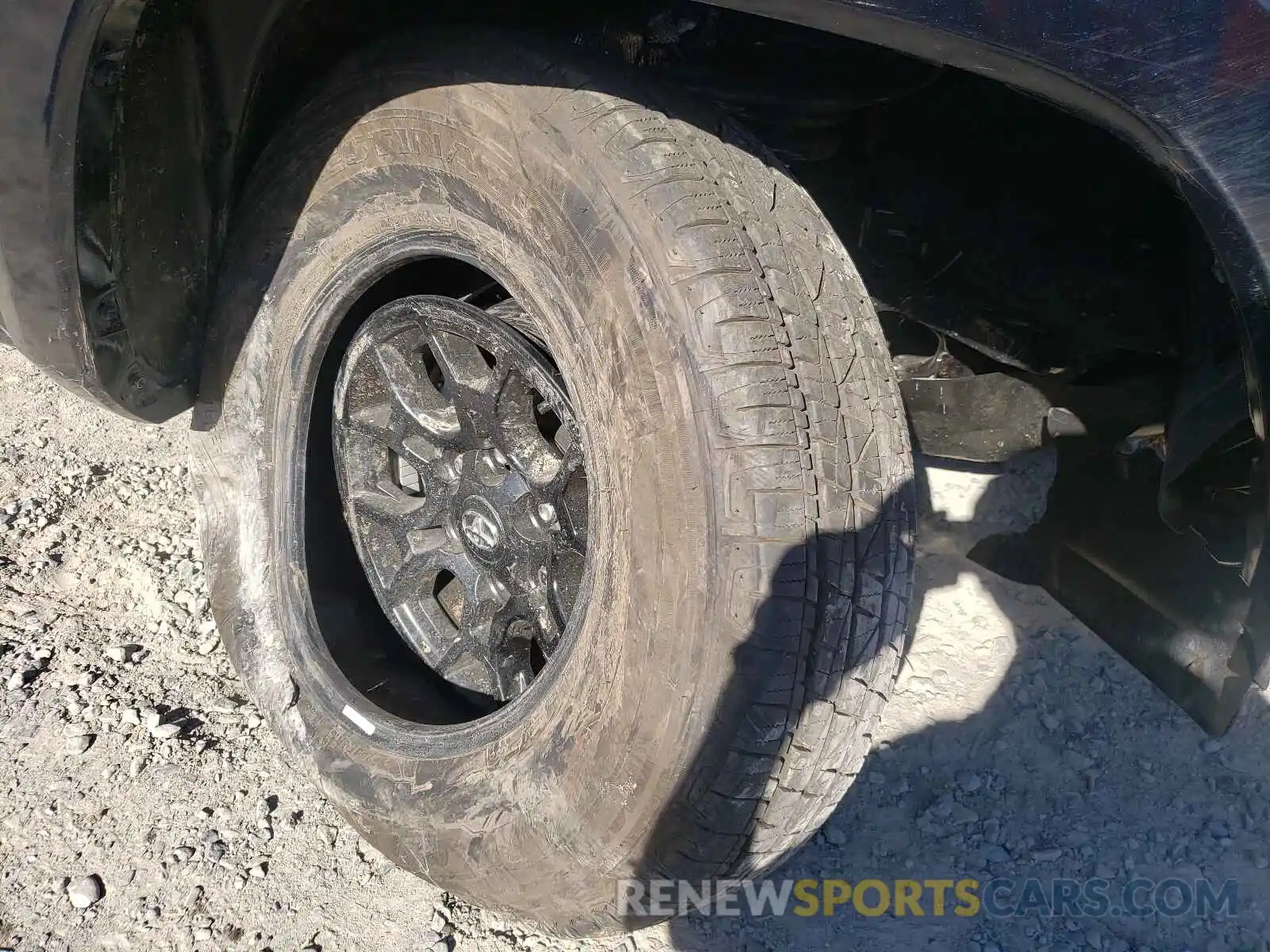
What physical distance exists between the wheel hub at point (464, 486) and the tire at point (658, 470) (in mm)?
161

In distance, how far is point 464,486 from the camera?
6.17ft

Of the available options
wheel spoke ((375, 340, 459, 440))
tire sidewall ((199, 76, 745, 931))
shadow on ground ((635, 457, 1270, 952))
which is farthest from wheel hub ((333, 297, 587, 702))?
shadow on ground ((635, 457, 1270, 952))

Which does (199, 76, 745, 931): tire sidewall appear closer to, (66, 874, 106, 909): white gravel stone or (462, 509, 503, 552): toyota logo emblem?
(462, 509, 503, 552): toyota logo emblem

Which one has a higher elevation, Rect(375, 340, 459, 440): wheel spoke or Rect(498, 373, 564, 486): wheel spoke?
Rect(498, 373, 564, 486): wheel spoke

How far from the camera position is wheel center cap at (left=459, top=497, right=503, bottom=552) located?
1.82m

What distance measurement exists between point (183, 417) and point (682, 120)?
215cm

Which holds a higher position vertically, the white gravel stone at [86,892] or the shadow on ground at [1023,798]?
the shadow on ground at [1023,798]

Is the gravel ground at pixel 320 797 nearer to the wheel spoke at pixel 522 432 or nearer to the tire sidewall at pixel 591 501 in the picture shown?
the tire sidewall at pixel 591 501

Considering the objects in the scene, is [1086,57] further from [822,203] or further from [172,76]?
[172,76]

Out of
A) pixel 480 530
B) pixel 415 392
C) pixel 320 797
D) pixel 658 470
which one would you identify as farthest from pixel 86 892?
pixel 658 470

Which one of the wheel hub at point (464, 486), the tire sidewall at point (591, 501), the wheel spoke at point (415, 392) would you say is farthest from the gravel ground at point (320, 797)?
the wheel spoke at point (415, 392)

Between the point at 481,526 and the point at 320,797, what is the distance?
791 mm

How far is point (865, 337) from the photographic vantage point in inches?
58.1

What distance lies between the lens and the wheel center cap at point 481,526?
1.82m
